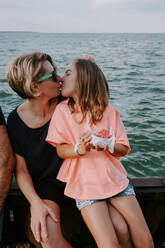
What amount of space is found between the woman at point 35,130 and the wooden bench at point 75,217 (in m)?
0.25

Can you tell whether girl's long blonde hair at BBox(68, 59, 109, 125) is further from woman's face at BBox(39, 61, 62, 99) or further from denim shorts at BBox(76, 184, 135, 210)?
denim shorts at BBox(76, 184, 135, 210)

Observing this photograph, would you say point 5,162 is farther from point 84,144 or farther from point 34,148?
point 84,144

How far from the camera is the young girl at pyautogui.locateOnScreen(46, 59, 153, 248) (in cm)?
213

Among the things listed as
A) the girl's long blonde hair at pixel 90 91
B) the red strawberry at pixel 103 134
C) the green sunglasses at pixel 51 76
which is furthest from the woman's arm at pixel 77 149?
the green sunglasses at pixel 51 76

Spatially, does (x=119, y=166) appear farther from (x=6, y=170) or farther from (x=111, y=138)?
(x=6, y=170)

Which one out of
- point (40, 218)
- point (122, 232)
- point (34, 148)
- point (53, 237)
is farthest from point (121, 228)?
point (34, 148)

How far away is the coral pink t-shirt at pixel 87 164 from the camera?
2.25 metres

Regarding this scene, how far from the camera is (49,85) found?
246 centimetres

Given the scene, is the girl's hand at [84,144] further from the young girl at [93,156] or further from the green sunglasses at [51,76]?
the green sunglasses at [51,76]

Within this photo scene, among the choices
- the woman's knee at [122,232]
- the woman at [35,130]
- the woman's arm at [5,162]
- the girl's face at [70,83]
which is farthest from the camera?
the girl's face at [70,83]

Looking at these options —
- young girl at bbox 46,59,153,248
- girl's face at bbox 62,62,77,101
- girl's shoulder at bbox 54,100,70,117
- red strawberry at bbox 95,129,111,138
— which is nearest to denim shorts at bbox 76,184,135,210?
young girl at bbox 46,59,153,248

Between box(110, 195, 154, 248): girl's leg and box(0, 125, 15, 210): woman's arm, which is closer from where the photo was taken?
box(110, 195, 154, 248): girl's leg

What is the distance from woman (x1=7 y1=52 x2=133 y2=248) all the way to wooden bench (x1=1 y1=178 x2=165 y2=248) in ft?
0.83

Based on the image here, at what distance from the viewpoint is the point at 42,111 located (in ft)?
8.43
